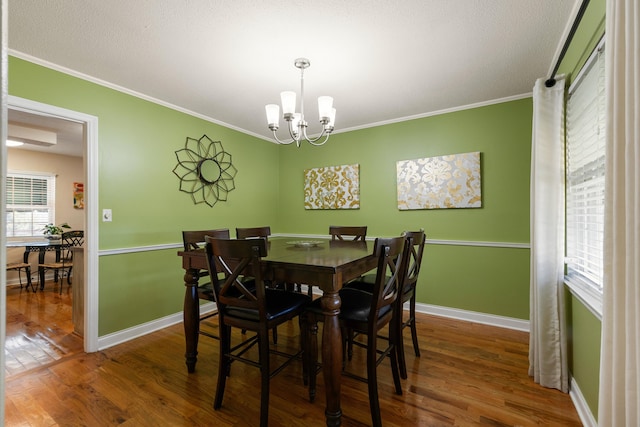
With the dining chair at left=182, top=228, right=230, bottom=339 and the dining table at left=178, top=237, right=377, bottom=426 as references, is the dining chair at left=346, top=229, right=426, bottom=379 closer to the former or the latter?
the dining table at left=178, top=237, right=377, bottom=426

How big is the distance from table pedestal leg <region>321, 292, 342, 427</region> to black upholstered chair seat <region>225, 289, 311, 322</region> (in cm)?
31

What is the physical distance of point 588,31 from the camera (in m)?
1.54

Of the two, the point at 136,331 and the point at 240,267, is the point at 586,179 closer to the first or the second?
the point at 240,267

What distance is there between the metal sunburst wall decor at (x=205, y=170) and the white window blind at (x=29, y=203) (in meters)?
3.77

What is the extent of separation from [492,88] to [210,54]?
2.44 meters

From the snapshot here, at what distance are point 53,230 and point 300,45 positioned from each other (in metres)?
5.27

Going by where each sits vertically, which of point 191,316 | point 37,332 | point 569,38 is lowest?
point 37,332

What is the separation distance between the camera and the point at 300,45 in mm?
1975

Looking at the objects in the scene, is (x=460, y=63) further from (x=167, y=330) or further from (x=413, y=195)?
(x=167, y=330)

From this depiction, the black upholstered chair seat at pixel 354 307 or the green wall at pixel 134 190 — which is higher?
the green wall at pixel 134 190

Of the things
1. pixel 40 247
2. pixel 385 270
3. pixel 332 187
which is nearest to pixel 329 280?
pixel 385 270

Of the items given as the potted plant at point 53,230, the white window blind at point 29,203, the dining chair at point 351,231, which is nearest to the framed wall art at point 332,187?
the dining chair at point 351,231

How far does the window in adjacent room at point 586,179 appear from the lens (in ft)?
4.73

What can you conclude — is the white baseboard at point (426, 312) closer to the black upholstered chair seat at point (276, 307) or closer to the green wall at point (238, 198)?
the green wall at point (238, 198)
